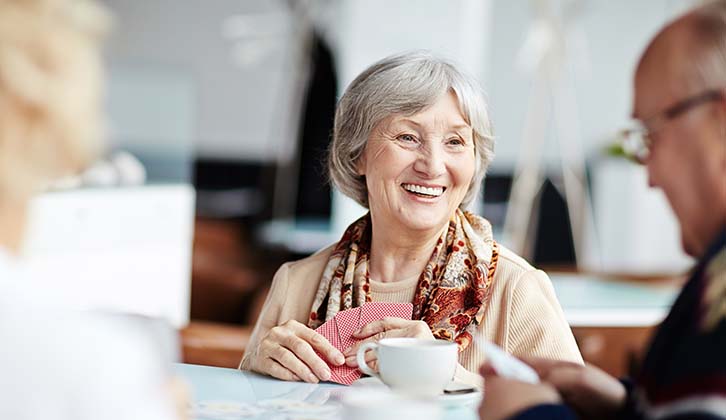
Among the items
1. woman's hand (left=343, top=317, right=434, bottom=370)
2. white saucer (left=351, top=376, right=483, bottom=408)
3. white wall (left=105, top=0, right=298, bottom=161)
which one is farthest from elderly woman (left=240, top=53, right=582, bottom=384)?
white wall (left=105, top=0, right=298, bottom=161)

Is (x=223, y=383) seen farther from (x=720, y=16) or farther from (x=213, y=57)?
(x=213, y=57)

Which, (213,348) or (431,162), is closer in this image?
(431,162)

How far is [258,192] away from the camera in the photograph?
848 centimetres

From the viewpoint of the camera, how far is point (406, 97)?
2016 mm

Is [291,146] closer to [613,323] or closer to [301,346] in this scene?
[613,323]

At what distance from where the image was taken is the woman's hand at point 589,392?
55.6 inches

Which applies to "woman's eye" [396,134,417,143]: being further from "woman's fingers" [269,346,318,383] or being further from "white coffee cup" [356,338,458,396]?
"white coffee cup" [356,338,458,396]

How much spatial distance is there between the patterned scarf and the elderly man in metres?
0.67

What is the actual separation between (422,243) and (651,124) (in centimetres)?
90

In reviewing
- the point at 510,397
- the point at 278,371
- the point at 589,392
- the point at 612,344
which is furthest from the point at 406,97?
the point at 612,344

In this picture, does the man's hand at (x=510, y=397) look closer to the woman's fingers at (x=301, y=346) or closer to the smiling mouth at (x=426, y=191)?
the woman's fingers at (x=301, y=346)

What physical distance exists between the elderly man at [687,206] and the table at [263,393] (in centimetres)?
36

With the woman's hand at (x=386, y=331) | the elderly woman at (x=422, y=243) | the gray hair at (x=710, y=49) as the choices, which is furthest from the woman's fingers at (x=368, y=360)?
the gray hair at (x=710, y=49)

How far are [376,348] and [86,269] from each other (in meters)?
3.27
